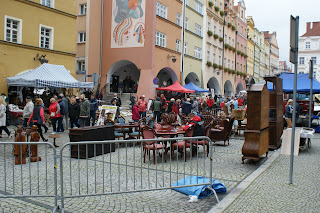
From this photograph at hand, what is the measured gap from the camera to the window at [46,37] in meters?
22.1

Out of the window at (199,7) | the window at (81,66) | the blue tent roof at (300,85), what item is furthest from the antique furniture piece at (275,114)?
the window at (199,7)

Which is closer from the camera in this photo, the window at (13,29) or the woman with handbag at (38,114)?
the woman with handbag at (38,114)

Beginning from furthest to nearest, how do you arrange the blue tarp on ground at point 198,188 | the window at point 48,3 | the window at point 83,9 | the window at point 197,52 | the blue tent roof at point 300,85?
the window at point 197,52 → the window at point 83,9 → the window at point 48,3 → the blue tent roof at point 300,85 → the blue tarp on ground at point 198,188

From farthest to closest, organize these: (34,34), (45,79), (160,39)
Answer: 1. (160,39)
2. (34,34)
3. (45,79)

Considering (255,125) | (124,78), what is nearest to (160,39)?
(124,78)

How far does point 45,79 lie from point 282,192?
15574 mm

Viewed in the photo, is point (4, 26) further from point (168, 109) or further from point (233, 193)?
point (233, 193)

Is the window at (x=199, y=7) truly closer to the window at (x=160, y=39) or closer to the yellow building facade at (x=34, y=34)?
the window at (x=160, y=39)

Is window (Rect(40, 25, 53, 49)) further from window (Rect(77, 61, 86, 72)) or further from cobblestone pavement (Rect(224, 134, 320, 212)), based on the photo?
cobblestone pavement (Rect(224, 134, 320, 212))

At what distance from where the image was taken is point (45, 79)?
59.6 feet

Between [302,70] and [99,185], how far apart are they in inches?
3175

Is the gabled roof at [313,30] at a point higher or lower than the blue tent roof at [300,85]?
higher

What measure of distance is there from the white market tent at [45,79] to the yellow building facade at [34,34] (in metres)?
1.06

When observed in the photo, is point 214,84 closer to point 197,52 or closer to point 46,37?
point 197,52
